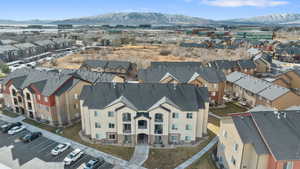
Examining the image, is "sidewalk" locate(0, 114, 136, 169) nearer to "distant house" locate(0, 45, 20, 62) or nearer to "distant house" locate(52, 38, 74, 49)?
"distant house" locate(0, 45, 20, 62)

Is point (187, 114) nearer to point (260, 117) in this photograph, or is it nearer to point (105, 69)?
point (260, 117)

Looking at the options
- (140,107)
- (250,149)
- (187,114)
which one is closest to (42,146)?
(140,107)

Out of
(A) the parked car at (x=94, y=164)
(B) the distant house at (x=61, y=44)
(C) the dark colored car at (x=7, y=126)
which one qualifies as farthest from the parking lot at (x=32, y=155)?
(B) the distant house at (x=61, y=44)

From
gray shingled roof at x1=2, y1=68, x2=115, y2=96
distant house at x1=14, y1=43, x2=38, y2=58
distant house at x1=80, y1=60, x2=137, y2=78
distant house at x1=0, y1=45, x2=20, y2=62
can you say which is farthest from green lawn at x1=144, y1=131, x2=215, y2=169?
distant house at x1=14, y1=43, x2=38, y2=58

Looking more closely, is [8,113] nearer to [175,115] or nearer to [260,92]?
[175,115]

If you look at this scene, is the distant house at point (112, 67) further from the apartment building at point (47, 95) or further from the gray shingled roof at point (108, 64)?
the apartment building at point (47, 95)
